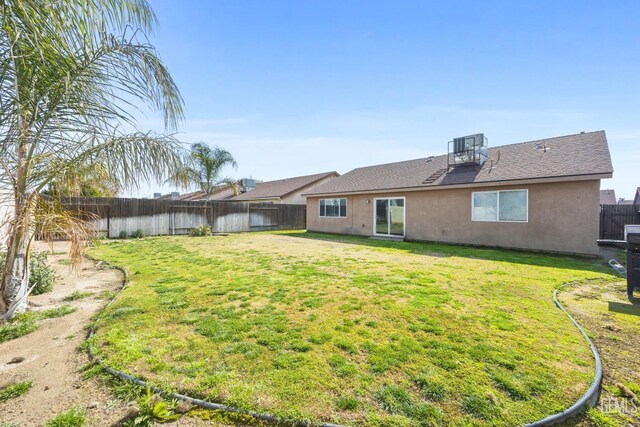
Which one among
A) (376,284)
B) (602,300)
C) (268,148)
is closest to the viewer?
(602,300)

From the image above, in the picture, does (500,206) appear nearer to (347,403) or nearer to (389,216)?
(389,216)

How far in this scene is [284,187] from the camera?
2628 cm

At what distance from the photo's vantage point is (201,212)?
17828mm

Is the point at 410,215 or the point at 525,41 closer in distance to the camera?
the point at 525,41

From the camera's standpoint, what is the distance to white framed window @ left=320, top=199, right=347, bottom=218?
55.2 ft

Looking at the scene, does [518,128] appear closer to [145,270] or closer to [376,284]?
[376,284]


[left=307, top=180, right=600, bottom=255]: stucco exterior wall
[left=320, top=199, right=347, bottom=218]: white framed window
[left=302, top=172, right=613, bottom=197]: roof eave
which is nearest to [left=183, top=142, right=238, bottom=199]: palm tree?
[left=320, top=199, right=347, bottom=218]: white framed window

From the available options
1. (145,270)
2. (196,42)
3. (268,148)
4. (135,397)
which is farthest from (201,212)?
(135,397)

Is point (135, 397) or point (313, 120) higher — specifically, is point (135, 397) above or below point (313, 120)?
below

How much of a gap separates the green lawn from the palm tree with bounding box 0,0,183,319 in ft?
5.39

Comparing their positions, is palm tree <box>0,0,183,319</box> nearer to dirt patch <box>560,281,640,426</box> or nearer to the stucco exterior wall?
dirt patch <box>560,281,640,426</box>

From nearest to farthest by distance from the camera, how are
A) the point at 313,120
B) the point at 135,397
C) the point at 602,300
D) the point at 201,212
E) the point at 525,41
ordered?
the point at 135,397
the point at 602,300
the point at 525,41
the point at 313,120
the point at 201,212

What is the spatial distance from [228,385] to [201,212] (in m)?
16.8

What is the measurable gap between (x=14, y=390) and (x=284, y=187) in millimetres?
24143
